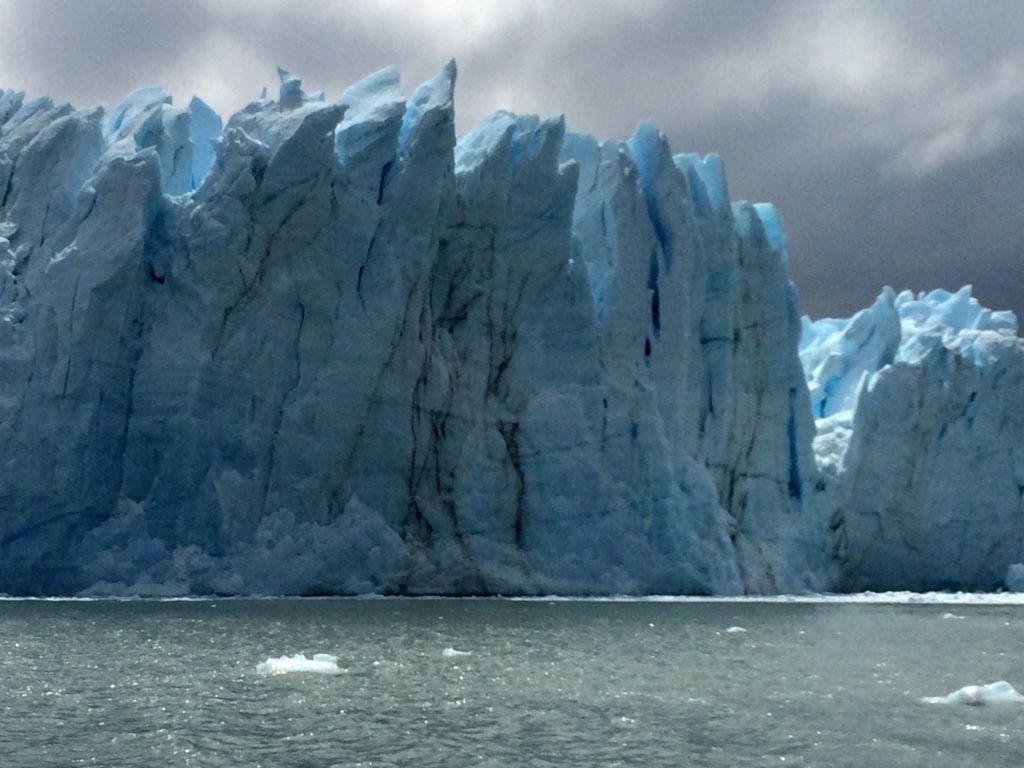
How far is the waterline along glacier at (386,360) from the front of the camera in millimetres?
23078

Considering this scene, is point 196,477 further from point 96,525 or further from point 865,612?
point 865,612

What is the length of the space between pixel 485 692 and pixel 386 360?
538 inches

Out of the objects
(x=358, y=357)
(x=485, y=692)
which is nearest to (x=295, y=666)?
(x=485, y=692)

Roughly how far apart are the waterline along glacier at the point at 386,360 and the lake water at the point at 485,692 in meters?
3.39

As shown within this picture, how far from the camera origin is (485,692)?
1159 cm

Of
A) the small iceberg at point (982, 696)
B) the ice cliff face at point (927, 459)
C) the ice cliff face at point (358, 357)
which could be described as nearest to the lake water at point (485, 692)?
the small iceberg at point (982, 696)

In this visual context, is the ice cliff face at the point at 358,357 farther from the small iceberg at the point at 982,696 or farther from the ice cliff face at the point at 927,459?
the small iceberg at the point at 982,696

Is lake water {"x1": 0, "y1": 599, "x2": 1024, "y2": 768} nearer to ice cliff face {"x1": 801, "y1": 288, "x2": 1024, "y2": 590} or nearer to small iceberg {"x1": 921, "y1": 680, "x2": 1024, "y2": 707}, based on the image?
small iceberg {"x1": 921, "y1": 680, "x2": 1024, "y2": 707}

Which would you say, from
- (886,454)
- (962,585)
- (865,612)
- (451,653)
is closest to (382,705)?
(451,653)

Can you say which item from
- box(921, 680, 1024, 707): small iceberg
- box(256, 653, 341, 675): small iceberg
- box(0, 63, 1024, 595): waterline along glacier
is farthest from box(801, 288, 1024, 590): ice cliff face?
box(256, 653, 341, 675): small iceberg

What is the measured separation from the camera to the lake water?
858 centimetres

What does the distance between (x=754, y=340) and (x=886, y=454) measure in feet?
15.9

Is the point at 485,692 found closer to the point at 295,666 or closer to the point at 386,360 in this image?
the point at 295,666

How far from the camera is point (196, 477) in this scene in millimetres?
23250
